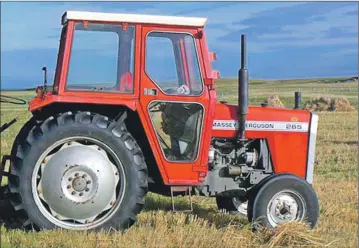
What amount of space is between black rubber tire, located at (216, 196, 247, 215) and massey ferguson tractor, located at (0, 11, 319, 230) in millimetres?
985

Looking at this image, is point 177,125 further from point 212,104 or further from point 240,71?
point 240,71

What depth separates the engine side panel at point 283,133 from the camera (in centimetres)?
731

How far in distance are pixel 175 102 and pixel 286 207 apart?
1727mm

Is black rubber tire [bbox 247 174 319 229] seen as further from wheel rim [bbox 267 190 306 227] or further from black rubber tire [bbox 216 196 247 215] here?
black rubber tire [bbox 216 196 247 215]

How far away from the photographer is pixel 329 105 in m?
32.8

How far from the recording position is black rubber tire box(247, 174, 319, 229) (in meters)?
6.85

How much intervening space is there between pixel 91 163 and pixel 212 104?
4.74 ft

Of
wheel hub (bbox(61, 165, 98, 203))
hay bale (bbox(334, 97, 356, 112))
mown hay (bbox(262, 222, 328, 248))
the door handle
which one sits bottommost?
mown hay (bbox(262, 222, 328, 248))

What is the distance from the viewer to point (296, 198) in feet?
23.0

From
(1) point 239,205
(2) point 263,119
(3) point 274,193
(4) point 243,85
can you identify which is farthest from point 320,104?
(4) point 243,85

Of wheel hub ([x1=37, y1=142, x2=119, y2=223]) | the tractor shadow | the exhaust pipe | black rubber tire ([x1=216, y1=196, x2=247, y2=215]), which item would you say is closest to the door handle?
wheel hub ([x1=37, y1=142, x2=119, y2=223])

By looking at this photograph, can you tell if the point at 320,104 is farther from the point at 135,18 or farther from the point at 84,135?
→ the point at 84,135

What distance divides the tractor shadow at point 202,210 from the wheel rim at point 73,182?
121 centimetres

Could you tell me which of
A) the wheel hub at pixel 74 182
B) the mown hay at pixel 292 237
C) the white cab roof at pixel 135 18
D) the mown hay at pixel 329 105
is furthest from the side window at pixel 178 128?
the mown hay at pixel 329 105
